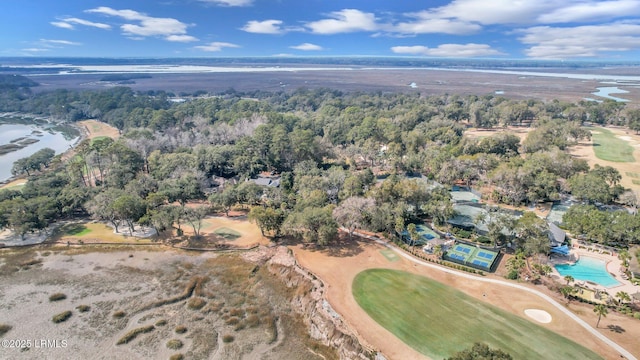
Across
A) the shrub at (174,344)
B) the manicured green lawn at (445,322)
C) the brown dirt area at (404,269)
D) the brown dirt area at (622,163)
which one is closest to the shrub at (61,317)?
the shrub at (174,344)

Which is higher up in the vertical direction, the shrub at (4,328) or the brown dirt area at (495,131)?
the brown dirt area at (495,131)

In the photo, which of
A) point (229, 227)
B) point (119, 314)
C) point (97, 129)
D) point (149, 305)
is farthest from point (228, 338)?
point (97, 129)

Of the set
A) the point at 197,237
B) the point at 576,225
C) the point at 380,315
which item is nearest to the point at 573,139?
the point at 576,225

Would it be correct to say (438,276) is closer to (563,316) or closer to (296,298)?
(563,316)

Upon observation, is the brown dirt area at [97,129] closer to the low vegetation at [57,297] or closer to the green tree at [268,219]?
the low vegetation at [57,297]

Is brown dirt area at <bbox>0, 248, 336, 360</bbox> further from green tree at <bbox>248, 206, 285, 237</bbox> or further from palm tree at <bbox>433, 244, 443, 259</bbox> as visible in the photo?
palm tree at <bbox>433, 244, 443, 259</bbox>

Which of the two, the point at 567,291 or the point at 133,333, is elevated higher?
the point at 567,291

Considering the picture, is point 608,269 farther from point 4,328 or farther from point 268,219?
point 4,328
